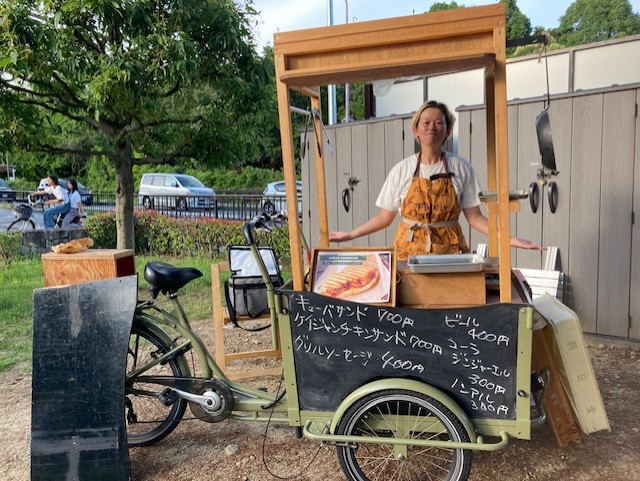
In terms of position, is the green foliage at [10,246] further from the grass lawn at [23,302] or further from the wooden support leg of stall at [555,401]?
the wooden support leg of stall at [555,401]

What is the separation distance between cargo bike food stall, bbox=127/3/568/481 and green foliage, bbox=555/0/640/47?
4009 cm

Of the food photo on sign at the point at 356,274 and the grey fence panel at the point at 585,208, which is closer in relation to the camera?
the food photo on sign at the point at 356,274

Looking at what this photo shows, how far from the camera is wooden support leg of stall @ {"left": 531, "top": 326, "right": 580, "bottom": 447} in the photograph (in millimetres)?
2859

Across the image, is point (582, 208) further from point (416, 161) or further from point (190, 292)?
point (190, 292)

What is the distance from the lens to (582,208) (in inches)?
190

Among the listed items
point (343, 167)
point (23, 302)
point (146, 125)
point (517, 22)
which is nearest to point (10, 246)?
point (23, 302)

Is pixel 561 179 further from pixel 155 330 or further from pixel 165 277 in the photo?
pixel 155 330

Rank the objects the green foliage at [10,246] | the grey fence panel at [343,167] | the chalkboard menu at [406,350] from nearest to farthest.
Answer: the chalkboard menu at [406,350], the grey fence panel at [343,167], the green foliage at [10,246]

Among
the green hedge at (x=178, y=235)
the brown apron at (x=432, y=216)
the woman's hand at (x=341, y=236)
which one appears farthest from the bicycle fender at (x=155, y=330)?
the green hedge at (x=178, y=235)

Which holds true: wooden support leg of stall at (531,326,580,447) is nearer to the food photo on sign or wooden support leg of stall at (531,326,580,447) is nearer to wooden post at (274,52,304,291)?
the food photo on sign

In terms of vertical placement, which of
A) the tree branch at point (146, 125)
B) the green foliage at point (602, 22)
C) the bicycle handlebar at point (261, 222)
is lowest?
the bicycle handlebar at point (261, 222)

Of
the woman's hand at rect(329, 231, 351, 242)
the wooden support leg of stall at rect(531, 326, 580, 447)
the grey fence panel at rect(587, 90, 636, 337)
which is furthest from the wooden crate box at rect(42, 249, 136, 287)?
the grey fence panel at rect(587, 90, 636, 337)

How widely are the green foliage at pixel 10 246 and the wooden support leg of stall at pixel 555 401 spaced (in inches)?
371

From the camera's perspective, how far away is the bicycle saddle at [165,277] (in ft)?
10.1
